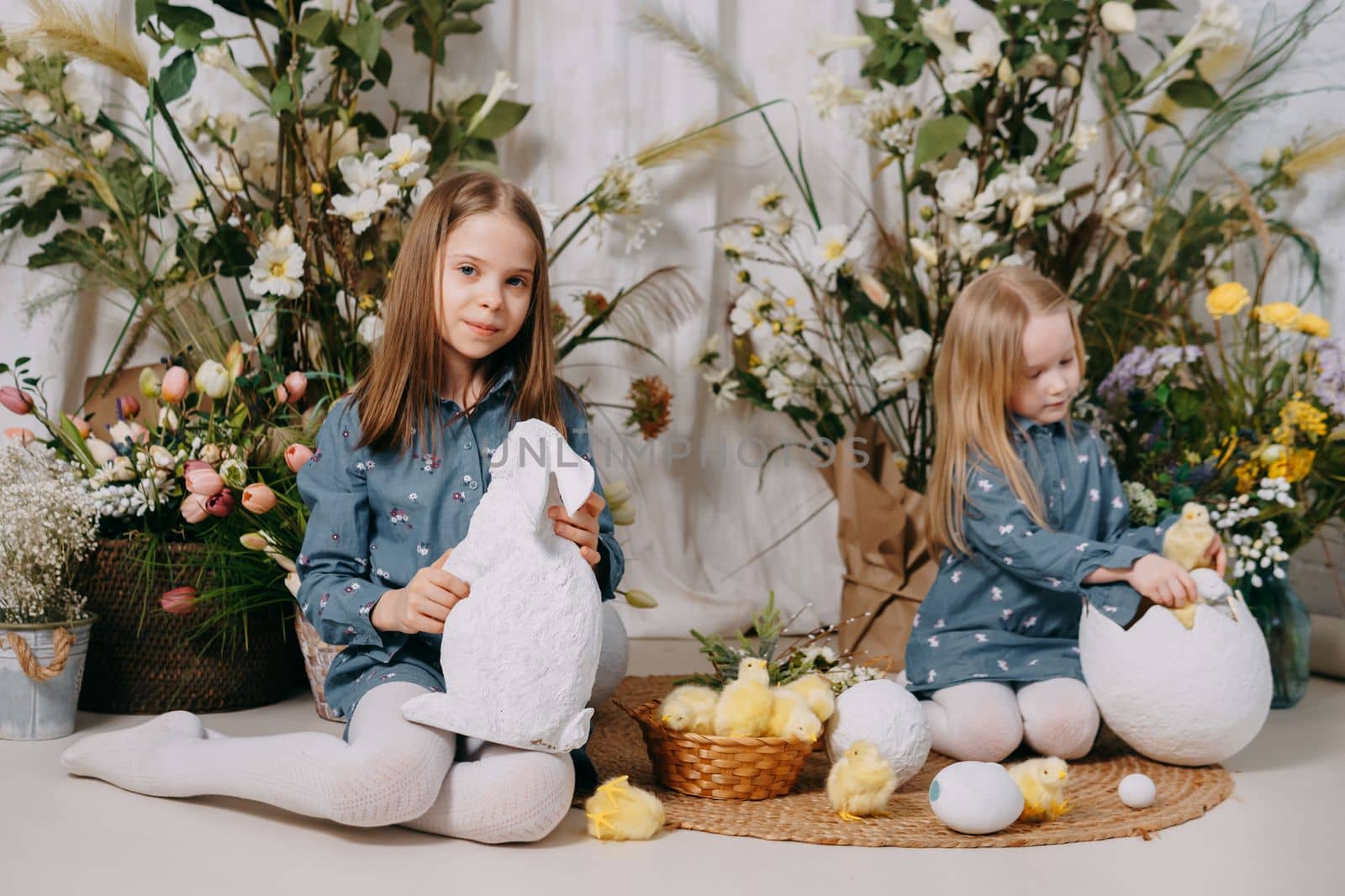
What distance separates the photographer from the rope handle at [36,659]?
170 centimetres

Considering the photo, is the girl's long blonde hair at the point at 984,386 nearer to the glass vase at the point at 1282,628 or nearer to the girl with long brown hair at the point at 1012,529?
the girl with long brown hair at the point at 1012,529

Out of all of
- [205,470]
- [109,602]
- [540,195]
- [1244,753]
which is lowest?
[1244,753]

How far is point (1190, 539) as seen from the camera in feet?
5.58

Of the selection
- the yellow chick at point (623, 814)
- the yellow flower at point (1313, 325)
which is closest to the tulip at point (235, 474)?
the yellow chick at point (623, 814)

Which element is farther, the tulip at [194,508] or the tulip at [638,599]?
the tulip at [638,599]

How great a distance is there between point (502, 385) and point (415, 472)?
0.52 feet

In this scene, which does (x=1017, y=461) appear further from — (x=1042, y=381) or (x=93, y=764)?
(x=93, y=764)

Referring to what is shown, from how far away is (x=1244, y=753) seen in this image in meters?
1.82

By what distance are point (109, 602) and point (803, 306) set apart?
60.8 inches

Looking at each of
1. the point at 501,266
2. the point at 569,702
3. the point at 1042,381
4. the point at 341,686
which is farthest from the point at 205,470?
the point at 1042,381

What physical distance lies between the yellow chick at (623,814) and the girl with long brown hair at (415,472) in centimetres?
4

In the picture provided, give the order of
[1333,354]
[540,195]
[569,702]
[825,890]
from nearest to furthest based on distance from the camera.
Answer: [825,890] < [569,702] < [1333,354] < [540,195]

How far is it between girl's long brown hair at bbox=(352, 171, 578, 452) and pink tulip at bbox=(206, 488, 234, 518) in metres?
0.37

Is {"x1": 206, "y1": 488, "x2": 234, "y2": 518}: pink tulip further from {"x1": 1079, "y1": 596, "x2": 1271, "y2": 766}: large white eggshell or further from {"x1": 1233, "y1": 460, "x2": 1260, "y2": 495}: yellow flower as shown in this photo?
{"x1": 1233, "y1": 460, "x2": 1260, "y2": 495}: yellow flower
